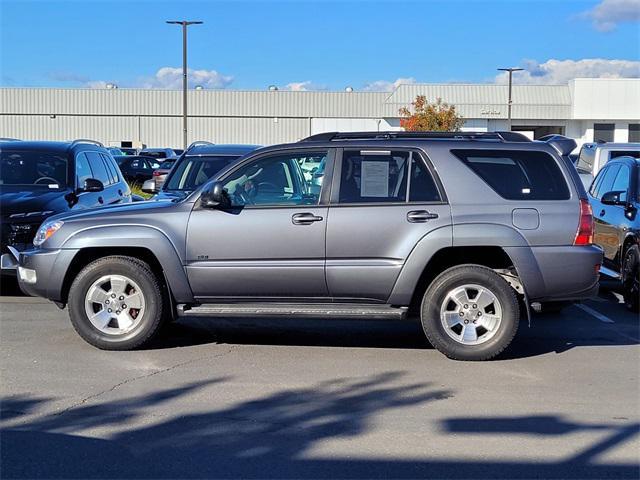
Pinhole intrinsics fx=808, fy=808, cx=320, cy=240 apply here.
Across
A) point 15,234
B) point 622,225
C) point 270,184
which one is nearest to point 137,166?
point 15,234

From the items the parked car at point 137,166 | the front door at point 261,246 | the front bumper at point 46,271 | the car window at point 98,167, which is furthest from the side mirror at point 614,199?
the parked car at point 137,166

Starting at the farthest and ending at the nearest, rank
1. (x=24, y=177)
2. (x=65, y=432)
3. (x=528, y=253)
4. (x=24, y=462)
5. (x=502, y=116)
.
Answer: (x=502, y=116)
(x=24, y=177)
(x=528, y=253)
(x=65, y=432)
(x=24, y=462)

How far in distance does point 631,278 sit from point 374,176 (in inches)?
154

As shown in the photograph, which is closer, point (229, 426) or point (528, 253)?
point (229, 426)

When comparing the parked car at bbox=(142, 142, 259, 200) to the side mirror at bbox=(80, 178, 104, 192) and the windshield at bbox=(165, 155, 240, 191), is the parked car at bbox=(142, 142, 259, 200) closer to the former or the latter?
the windshield at bbox=(165, 155, 240, 191)

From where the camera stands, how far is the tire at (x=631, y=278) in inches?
359

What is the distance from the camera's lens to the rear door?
690 cm

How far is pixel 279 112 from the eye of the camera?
59.5m

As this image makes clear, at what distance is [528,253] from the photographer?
6875 millimetres

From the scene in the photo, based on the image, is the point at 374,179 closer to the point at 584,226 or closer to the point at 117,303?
the point at 584,226

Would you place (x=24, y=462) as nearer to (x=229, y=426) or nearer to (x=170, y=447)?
(x=170, y=447)

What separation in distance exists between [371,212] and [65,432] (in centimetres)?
312

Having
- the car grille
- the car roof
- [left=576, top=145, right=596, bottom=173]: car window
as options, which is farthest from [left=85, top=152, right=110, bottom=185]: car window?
[left=576, top=145, right=596, bottom=173]: car window

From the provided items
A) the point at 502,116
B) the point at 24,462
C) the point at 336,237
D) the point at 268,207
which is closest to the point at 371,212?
the point at 336,237
